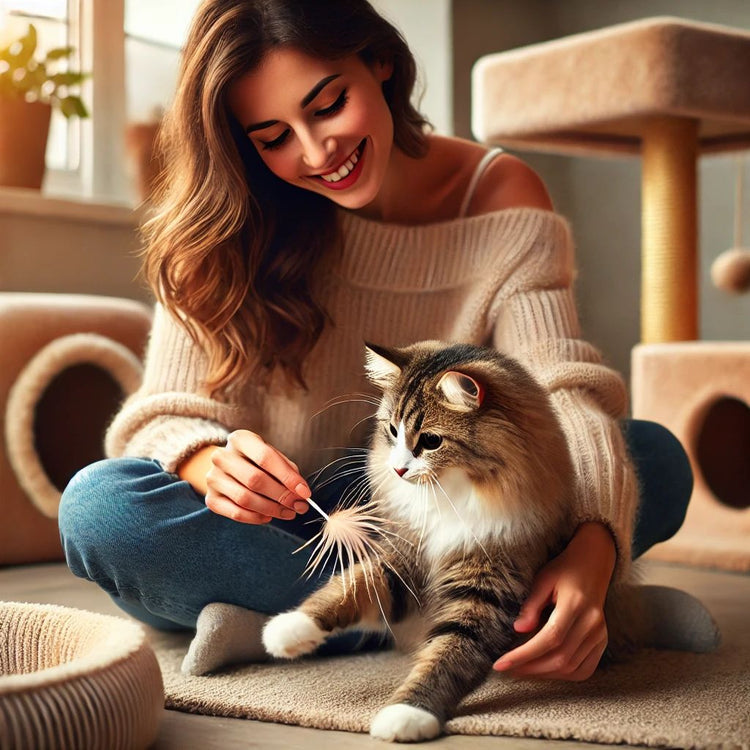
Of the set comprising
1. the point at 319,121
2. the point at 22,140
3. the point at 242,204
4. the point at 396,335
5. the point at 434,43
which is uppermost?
the point at 434,43

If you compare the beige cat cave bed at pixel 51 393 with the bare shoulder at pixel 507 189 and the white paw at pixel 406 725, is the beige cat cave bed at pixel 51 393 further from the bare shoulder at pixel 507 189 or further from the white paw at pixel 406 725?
the white paw at pixel 406 725

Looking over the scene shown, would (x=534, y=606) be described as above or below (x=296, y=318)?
below

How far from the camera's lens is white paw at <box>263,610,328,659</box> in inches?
45.8

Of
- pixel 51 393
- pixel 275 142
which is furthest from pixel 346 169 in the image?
pixel 51 393

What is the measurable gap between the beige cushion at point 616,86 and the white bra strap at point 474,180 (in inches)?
35.0

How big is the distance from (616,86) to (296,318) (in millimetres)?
1340

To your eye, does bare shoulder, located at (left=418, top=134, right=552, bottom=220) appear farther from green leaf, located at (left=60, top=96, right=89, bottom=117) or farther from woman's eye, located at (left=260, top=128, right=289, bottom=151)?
green leaf, located at (left=60, top=96, right=89, bottom=117)

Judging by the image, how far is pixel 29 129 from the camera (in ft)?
8.53

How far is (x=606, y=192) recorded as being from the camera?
4008mm

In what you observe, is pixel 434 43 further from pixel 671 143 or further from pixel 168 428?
pixel 168 428

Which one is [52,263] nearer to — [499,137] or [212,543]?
[499,137]

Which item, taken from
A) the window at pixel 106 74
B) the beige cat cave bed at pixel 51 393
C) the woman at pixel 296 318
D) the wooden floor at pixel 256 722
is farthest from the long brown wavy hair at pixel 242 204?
the window at pixel 106 74

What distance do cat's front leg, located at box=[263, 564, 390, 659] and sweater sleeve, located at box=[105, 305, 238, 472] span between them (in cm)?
31

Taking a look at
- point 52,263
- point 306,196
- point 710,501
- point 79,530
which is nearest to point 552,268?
point 306,196
